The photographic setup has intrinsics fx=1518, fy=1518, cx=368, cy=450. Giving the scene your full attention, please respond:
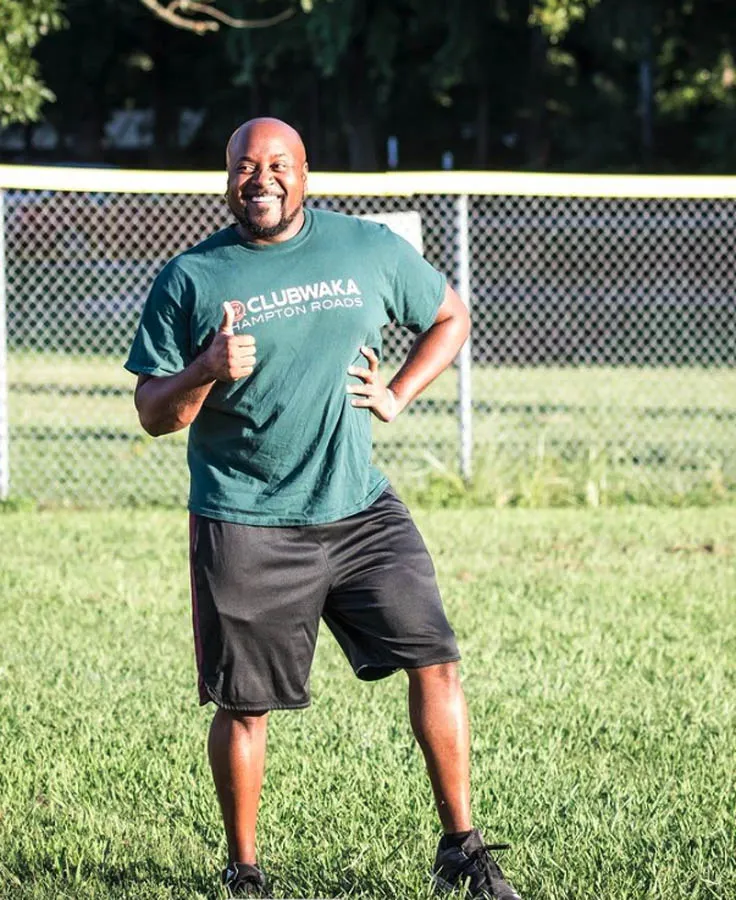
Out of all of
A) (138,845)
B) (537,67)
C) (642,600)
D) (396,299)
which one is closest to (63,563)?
(642,600)

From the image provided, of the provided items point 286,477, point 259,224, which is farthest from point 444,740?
point 259,224

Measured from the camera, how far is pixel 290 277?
373 cm

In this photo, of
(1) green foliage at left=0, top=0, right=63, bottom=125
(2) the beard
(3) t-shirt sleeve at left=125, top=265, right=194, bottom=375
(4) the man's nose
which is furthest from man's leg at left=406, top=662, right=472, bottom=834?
(1) green foliage at left=0, top=0, right=63, bottom=125

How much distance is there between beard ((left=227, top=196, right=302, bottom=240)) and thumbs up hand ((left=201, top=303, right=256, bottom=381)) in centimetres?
28

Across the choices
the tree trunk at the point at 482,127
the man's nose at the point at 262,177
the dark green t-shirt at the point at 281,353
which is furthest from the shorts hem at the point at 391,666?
the tree trunk at the point at 482,127

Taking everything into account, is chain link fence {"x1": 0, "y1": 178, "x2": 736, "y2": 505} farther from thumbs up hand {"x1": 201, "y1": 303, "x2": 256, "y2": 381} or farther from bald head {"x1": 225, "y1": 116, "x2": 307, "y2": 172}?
A: thumbs up hand {"x1": 201, "y1": 303, "x2": 256, "y2": 381}

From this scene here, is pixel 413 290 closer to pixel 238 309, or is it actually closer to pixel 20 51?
pixel 238 309

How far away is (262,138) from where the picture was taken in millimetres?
3773

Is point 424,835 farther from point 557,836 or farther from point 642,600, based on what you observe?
point 642,600

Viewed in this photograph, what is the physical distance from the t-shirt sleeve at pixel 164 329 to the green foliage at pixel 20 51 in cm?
773

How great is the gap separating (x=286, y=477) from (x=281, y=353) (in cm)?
32

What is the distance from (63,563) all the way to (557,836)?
14.1 feet

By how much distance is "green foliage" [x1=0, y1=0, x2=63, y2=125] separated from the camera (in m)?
10.8

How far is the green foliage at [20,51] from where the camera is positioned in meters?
10.8
